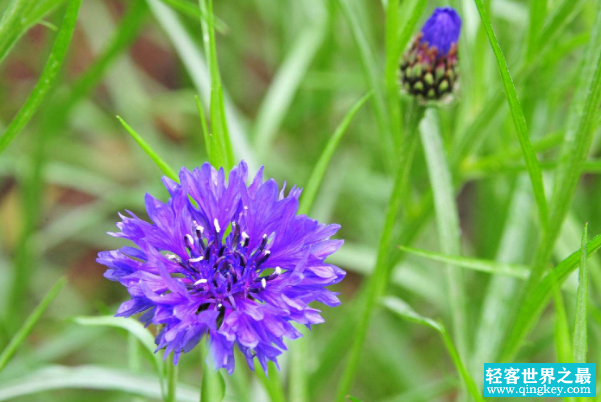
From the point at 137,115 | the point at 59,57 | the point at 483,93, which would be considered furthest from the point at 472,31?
the point at 137,115

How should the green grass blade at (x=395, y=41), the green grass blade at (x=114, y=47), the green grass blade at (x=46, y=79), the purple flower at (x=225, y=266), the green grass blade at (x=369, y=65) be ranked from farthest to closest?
the green grass blade at (x=114, y=47) < the green grass blade at (x=369, y=65) < the green grass blade at (x=395, y=41) < the green grass blade at (x=46, y=79) < the purple flower at (x=225, y=266)

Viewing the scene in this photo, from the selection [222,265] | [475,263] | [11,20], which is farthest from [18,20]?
[475,263]

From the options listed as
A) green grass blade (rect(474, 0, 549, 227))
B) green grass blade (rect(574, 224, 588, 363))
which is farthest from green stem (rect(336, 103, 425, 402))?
green grass blade (rect(574, 224, 588, 363))

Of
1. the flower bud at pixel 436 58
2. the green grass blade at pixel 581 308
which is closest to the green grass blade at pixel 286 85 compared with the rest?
the flower bud at pixel 436 58

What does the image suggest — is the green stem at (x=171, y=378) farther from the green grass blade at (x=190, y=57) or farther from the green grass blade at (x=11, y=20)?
the green grass blade at (x=190, y=57)

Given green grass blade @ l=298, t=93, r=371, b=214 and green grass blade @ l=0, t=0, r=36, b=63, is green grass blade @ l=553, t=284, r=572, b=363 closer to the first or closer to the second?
green grass blade @ l=298, t=93, r=371, b=214

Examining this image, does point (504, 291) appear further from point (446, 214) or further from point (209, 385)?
point (209, 385)
